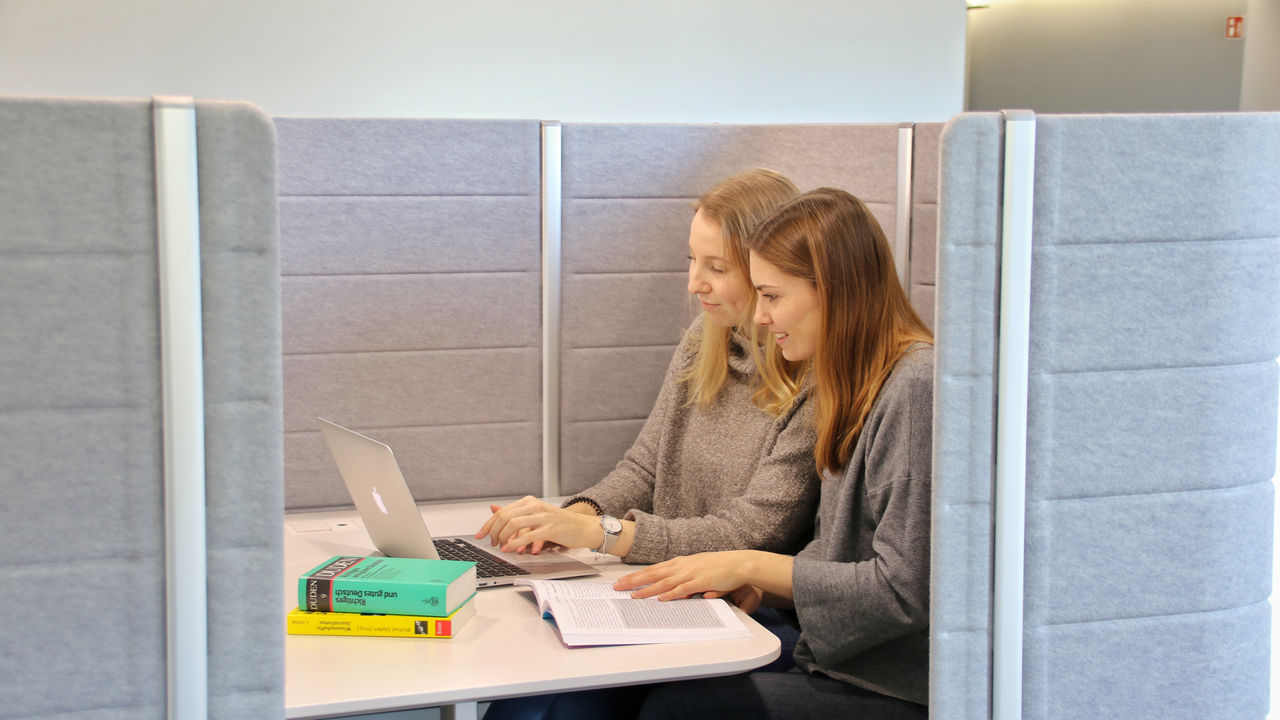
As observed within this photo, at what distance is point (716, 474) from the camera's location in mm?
1962


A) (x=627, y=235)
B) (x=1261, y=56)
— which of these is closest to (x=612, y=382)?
(x=627, y=235)

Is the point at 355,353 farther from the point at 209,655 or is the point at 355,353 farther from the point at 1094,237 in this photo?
the point at 1094,237

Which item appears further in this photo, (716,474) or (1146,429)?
(716,474)

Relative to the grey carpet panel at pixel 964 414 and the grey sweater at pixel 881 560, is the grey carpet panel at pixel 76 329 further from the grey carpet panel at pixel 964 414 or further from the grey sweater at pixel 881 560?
the grey sweater at pixel 881 560

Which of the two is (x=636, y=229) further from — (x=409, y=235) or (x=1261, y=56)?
(x=1261, y=56)

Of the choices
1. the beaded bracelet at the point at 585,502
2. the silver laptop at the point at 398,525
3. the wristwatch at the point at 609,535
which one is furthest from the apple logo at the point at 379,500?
the beaded bracelet at the point at 585,502

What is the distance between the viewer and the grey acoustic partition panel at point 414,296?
2.10 metres

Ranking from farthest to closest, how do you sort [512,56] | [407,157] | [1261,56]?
[1261,56] → [512,56] → [407,157]

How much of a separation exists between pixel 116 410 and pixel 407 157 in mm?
1232

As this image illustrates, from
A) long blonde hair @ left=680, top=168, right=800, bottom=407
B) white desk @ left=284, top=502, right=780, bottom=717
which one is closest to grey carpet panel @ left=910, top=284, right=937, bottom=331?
long blonde hair @ left=680, top=168, right=800, bottom=407

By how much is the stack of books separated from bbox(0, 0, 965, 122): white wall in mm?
2279

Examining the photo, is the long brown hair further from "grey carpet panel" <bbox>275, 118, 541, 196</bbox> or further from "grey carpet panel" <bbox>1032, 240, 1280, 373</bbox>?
"grey carpet panel" <bbox>275, 118, 541, 196</bbox>

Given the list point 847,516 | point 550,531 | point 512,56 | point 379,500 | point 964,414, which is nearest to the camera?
point 964,414

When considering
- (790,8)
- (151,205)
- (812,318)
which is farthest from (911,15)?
(151,205)
